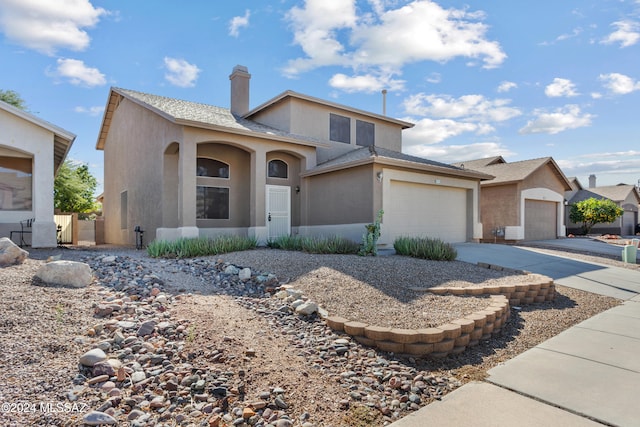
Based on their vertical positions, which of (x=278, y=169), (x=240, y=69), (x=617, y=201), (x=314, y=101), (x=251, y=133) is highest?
(x=240, y=69)

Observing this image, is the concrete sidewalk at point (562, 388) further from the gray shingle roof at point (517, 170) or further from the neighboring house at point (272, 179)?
the gray shingle roof at point (517, 170)

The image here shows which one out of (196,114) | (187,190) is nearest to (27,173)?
(187,190)

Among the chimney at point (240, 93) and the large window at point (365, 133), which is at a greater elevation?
the chimney at point (240, 93)

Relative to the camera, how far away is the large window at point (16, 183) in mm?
11820

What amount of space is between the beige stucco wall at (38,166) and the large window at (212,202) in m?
4.39

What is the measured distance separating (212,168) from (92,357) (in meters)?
10.9

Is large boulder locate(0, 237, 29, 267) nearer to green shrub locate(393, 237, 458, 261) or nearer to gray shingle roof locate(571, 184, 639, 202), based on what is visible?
green shrub locate(393, 237, 458, 261)

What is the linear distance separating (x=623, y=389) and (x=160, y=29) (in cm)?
1278

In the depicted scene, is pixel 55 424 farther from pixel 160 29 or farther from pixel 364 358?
pixel 160 29

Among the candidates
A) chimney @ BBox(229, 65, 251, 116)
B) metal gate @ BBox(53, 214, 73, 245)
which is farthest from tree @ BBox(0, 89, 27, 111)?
chimney @ BBox(229, 65, 251, 116)

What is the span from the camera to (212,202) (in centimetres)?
1348

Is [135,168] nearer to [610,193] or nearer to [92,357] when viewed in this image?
[92,357]

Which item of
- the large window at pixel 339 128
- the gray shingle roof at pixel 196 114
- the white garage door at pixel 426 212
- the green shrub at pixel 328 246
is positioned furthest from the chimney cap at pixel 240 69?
the green shrub at pixel 328 246

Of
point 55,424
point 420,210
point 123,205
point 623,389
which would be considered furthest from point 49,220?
A: point 623,389
